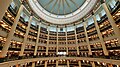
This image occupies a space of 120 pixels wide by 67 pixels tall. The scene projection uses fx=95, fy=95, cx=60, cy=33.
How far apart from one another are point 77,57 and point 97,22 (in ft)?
48.4

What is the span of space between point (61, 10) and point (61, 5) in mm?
2430

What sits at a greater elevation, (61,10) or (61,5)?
(61,5)

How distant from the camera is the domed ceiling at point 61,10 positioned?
130 feet

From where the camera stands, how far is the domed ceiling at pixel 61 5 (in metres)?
41.4

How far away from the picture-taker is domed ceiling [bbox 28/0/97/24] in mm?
39750

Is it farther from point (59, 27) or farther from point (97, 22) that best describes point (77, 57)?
point (59, 27)

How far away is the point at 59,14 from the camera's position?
154 feet

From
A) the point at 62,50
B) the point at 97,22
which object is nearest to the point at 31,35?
the point at 62,50

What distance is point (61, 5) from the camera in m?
44.5

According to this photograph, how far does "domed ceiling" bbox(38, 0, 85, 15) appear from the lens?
1631 inches

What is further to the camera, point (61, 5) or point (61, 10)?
point (61, 10)

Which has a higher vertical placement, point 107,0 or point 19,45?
point 107,0

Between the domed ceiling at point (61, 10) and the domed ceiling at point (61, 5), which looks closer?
the domed ceiling at point (61, 10)

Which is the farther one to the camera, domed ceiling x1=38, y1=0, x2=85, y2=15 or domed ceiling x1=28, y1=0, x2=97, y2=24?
domed ceiling x1=38, y1=0, x2=85, y2=15
